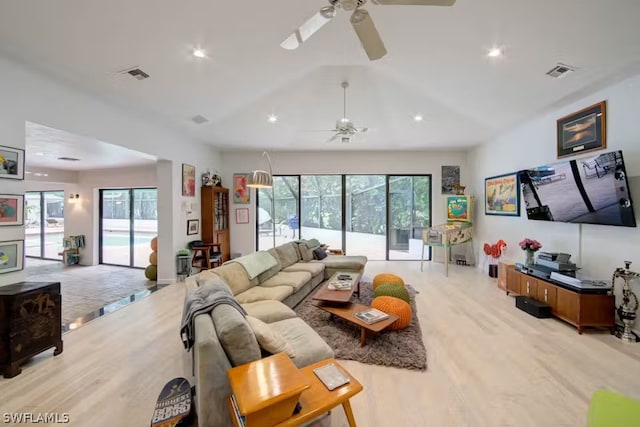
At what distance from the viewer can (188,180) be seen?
223 inches

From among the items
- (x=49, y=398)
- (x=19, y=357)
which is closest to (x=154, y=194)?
(x=19, y=357)

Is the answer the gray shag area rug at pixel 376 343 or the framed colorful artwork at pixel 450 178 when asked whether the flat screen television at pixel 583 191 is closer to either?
the gray shag area rug at pixel 376 343

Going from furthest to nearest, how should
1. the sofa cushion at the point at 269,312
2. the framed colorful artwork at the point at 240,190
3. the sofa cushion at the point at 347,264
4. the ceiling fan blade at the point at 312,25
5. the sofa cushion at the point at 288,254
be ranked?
the framed colorful artwork at the point at 240,190 → the sofa cushion at the point at 347,264 → the sofa cushion at the point at 288,254 → the sofa cushion at the point at 269,312 → the ceiling fan blade at the point at 312,25

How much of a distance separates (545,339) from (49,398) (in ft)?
15.6

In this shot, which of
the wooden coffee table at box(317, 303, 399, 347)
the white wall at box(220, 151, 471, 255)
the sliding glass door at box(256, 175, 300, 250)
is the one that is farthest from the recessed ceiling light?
the sliding glass door at box(256, 175, 300, 250)

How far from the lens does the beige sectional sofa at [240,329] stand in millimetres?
1594

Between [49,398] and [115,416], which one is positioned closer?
[115,416]

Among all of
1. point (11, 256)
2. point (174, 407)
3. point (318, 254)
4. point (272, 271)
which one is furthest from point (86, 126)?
point (318, 254)

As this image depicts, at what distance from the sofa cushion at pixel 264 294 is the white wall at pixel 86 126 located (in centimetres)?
234

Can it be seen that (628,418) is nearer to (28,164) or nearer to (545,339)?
(545,339)

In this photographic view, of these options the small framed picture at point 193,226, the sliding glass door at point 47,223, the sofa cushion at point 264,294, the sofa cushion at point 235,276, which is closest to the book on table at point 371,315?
the sofa cushion at point 264,294

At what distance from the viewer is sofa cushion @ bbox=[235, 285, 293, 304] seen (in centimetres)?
320

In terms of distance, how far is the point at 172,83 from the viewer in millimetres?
3617

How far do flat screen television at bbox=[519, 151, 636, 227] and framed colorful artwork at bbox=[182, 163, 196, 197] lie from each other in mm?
6222
